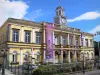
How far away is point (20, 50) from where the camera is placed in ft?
120

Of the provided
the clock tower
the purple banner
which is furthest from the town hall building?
the clock tower

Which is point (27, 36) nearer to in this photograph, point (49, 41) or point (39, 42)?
point (39, 42)

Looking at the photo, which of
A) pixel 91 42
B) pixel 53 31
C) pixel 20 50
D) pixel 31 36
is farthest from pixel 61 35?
pixel 91 42

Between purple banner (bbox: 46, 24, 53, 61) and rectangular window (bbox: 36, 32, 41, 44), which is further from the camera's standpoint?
purple banner (bbox: 46, 24, 53, 61)

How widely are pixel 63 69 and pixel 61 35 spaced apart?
20.1 meters

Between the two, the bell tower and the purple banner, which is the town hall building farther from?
the bell tower

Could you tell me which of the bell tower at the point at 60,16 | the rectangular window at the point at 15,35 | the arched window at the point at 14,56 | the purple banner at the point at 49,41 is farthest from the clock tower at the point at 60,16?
the arched window at the point at 14,56

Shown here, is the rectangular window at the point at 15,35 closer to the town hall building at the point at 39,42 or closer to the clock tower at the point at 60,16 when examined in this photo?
the town hall building at the point at 39,42

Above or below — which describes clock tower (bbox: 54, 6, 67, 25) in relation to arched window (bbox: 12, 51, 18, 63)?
above

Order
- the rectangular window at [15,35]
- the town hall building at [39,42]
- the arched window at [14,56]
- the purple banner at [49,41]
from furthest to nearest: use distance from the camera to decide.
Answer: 1. the purple banner at [49,41]
2. the rectangular window at [15,35]
3. the town hall building at [39,42]
4. the arched window at [14,56]

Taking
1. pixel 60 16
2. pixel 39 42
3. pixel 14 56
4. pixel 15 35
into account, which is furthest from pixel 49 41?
pixel 60 16

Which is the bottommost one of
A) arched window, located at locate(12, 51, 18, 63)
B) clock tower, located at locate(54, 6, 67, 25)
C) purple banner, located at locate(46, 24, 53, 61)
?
arched window, located at locate(12, 51, 18, 63)

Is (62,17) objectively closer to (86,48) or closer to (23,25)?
(86,48)

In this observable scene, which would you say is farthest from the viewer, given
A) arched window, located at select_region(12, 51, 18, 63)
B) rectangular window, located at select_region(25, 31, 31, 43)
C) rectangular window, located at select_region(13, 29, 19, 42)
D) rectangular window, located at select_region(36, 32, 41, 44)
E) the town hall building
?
rectangular window, located at select_region(36, 32, 41, 44)
